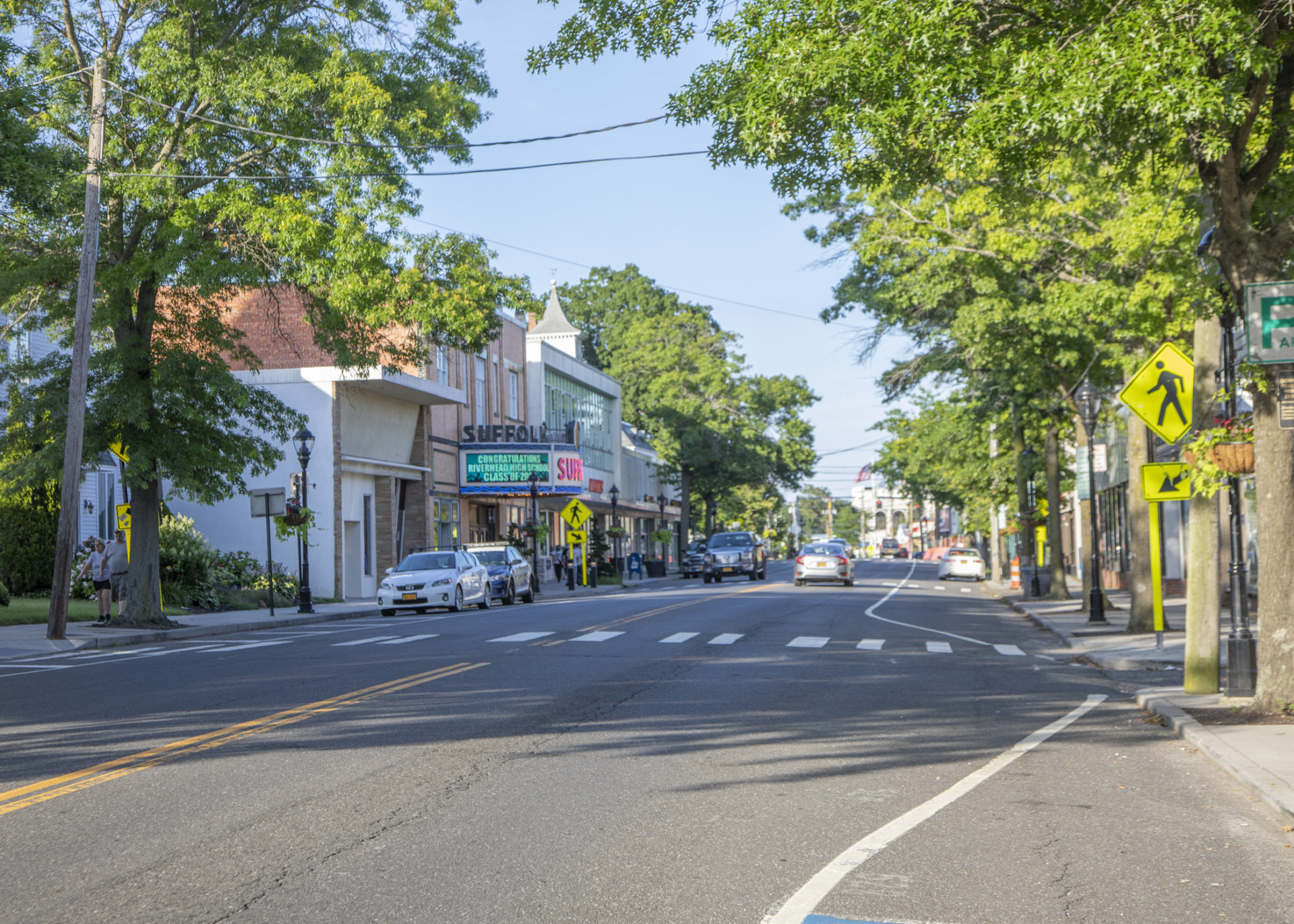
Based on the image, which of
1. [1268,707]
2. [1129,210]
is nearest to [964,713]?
[1268,707]

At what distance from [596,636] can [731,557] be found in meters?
34.9

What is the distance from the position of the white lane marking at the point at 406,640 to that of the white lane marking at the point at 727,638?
440 centimetres

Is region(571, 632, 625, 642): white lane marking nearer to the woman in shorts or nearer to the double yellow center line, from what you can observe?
the double yellow center line

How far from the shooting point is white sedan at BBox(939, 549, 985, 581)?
58469 millimetres

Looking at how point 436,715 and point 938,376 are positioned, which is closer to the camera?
point 436,715

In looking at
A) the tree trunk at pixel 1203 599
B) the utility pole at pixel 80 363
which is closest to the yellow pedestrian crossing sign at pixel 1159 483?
the tree trunk at pixel 1203 599

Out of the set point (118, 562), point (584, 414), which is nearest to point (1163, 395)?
point (118, 562)

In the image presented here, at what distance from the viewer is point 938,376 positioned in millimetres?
33406

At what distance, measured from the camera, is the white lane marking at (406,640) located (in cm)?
1961

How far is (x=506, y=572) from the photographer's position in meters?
35.2

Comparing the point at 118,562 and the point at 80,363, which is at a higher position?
the point at 80,363

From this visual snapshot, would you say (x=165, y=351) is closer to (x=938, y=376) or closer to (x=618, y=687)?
(x=618, y=687)

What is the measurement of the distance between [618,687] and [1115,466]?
30.2m

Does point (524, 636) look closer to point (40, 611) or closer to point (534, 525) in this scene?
point (40, 611)
